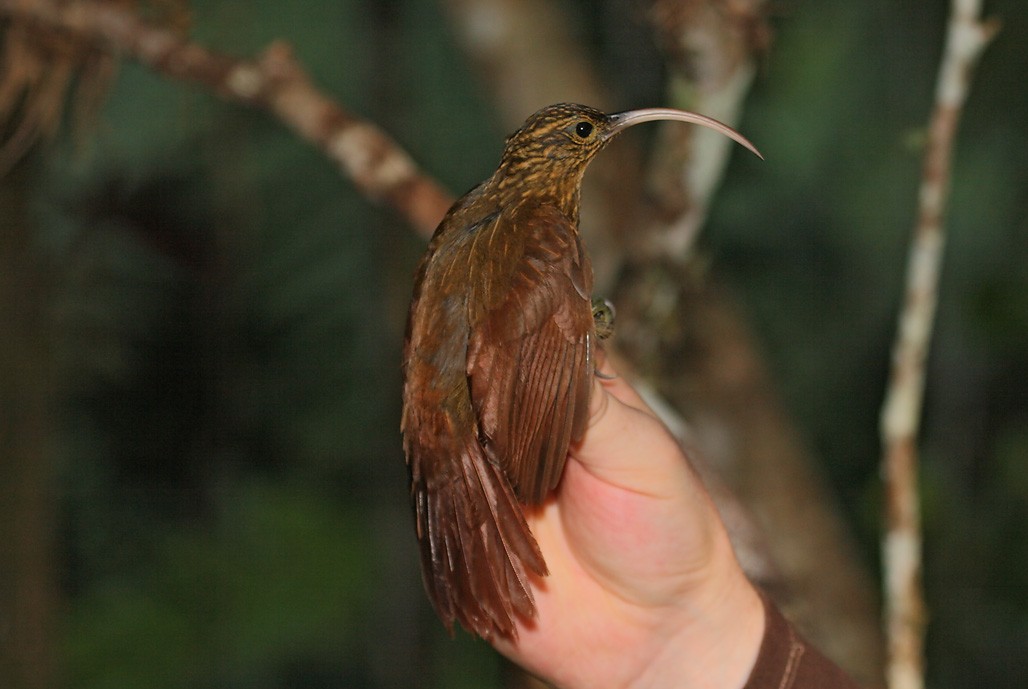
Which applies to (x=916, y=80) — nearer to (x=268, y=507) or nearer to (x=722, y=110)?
(x=268, y=507)

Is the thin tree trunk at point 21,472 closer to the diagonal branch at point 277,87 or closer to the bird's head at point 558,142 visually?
the diagonal branch at point 277,87

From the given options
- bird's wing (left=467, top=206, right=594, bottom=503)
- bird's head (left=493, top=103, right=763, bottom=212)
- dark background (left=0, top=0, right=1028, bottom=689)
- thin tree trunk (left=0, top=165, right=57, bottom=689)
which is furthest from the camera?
dark background (left=0, top=0, right=1028, bottom=689)

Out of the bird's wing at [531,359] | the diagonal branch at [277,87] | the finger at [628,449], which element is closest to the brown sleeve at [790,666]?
the finger at [628,449]

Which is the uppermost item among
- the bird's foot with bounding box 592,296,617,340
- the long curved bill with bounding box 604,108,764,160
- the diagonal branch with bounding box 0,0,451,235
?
the long curved bill with bounding box 604,108,764,160

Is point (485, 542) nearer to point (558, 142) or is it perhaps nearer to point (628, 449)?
point (628, 449)

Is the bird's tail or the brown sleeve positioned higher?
the brown sleeve

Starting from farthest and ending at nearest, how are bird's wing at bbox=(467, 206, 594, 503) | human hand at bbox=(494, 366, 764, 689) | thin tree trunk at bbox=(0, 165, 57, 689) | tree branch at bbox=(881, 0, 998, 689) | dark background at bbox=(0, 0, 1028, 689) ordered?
dark background at bbox=(0, 0, 1028, 689) → thin tree trunk at bbox=(0, 165, 57, 689) → tree branch at bbox=(881, 0, 998, 689) → human hand at bbox=(494, 366, 764, 689) → bird's wing at bbox=(467, 206, 594, 503)

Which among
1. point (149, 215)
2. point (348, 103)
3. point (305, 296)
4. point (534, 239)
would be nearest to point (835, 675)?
point (534, 239)

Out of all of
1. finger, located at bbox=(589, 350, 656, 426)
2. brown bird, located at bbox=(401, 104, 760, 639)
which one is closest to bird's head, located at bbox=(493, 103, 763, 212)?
brown bird, located at bbox=(401, 104, 760, 639)

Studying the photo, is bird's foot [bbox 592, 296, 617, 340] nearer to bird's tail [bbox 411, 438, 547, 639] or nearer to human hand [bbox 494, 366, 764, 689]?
human hand [bbox 494, 366, 764, 689]
